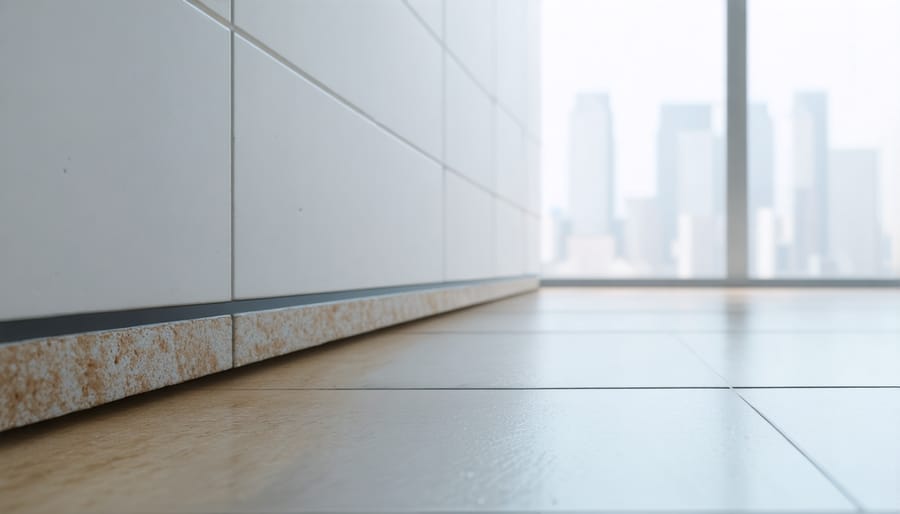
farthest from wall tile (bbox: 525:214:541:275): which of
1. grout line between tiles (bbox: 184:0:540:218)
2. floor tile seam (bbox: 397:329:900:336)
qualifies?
floor tile seam (bbox: 397:329:900:336)

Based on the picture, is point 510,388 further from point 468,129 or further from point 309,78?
point 468,129

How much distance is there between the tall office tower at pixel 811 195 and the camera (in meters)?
3.81

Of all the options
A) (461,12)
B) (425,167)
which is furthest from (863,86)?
(425,167)

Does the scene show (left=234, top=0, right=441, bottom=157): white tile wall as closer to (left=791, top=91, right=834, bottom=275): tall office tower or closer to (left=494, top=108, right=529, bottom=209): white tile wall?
(left=494, top=108, right=529, bottom=209): white tile wall

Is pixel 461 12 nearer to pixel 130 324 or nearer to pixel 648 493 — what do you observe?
pixel 130 324

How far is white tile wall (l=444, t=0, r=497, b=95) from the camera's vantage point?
2018mm

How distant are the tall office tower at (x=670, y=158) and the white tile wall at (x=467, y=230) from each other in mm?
A: 1820

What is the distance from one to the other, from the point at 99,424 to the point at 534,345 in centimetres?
72

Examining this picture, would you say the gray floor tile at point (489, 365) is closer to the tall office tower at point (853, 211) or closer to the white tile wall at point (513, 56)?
the white tile wall at point (513, 56)

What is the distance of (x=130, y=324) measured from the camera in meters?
0.66

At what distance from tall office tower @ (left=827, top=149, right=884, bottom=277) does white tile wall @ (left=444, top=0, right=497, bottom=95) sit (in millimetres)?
2422

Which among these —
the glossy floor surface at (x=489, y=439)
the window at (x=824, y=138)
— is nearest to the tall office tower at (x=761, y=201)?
the window at (x=824, y=138)

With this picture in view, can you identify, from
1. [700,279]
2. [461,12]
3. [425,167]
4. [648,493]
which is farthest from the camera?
[700,279]

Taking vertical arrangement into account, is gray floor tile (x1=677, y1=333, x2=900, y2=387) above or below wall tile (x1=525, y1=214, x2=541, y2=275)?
below
